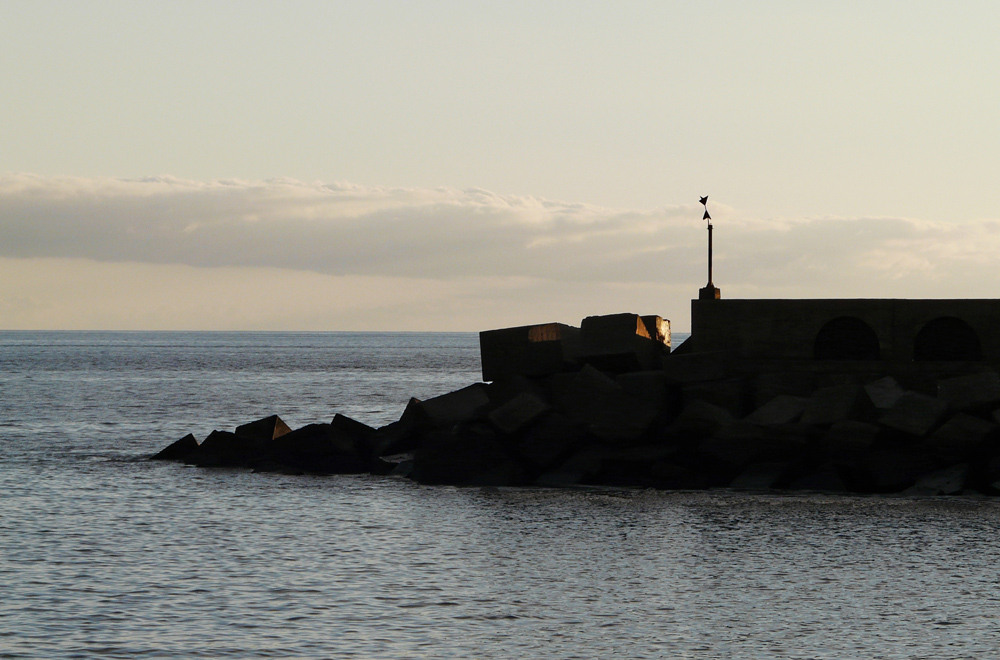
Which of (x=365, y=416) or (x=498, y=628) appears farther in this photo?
(x=365, y=416)

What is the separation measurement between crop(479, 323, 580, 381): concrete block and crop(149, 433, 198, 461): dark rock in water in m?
8.13

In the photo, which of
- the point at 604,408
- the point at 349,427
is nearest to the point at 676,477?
the point at 604,408

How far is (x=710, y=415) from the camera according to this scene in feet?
77.4

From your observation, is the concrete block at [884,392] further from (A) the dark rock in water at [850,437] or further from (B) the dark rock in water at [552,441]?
(B) the dark rock in water at [552,441]

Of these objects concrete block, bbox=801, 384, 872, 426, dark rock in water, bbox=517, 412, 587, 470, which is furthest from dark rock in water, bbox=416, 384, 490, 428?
concrete block, bbox=801, 384, 872, 426

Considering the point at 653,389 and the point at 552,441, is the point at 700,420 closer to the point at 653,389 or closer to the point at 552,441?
the point at 653,389

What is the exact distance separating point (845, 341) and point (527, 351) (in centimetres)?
761

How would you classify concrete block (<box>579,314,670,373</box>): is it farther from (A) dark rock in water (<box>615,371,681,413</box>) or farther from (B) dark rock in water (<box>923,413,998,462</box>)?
(B) dark rock in water (<box>923,413,998,462</box>)

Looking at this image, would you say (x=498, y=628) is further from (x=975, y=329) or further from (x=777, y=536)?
(x=975, y=329)

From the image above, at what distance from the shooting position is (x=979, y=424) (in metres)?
22.4

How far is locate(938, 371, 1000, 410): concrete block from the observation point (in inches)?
923

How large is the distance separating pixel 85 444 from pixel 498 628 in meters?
24.8

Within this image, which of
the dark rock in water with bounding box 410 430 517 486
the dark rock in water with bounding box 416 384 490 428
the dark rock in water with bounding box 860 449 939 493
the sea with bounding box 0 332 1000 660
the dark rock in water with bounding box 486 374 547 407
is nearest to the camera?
the sea with bounding box 0 332 1000 660

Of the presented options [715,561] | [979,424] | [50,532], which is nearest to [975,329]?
[979,424]
